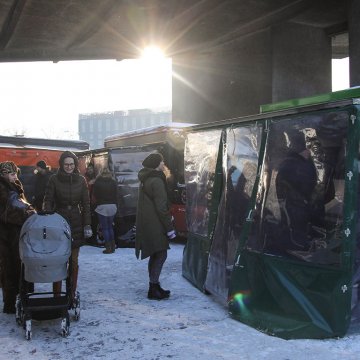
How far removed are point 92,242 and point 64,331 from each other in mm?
6677

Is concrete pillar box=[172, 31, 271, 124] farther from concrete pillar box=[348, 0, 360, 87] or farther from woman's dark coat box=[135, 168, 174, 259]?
woman's dark coat box=[135, 168, 174, 259]

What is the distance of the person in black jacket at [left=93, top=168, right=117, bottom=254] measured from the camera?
393 inches

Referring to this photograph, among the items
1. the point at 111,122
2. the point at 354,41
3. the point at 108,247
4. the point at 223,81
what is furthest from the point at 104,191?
the point at 111,122

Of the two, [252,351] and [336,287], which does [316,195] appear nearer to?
[336,287]

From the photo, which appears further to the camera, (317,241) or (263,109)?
(263,109)

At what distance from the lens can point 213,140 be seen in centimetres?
651

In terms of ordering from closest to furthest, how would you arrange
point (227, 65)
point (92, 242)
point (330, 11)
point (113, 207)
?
point (113, 207), point (92, 242), point (330, 11), point (227, 65)

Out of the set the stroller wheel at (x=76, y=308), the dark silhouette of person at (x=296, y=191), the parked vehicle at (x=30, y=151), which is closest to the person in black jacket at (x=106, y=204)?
the stroller wheel at (x=76, y=308)

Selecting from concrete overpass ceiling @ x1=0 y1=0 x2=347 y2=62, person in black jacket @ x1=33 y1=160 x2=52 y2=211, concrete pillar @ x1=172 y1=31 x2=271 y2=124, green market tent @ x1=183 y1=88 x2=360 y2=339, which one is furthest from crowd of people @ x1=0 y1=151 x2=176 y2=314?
concrete pillar @ x1=172 y1=31 x2=271 y2=124

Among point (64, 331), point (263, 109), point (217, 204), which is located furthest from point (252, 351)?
point (263, 109)

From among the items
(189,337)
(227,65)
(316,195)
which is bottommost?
(189,337)

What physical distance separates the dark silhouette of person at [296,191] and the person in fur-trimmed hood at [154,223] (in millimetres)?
1739

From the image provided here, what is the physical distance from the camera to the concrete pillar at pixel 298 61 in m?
17.9

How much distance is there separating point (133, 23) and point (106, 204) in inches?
337
